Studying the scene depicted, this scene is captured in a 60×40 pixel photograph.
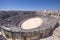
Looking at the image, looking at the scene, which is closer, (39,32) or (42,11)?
(39,32)

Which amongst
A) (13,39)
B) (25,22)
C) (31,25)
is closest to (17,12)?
(25,22)

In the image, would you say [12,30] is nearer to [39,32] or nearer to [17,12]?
[39,32]

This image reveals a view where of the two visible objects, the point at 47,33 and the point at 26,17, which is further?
the point at 26,17

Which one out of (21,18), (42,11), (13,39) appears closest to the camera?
(13,39)

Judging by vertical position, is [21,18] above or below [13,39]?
above

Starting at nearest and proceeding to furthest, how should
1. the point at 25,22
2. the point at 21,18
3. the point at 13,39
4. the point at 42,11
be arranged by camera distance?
the point at 13,39 → the point at 25,22 → the point at 21,18 → the point at 42,11

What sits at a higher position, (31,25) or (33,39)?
(31,25)

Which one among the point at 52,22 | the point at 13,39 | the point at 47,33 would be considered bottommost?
the point at 13,39

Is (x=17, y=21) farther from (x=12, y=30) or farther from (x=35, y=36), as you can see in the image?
(x=35, y=36)

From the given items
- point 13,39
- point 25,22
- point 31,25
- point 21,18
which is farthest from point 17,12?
point 13,39
